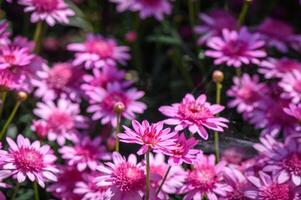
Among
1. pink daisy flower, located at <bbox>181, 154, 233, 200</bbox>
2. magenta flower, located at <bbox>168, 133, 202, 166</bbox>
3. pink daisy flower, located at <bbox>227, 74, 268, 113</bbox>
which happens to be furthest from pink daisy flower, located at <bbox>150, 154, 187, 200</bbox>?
pink daisy flower, located at <bbox>227, 74, 268, 113</bbox>

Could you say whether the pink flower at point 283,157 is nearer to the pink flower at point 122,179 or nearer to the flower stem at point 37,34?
the pink flower at point 122,179

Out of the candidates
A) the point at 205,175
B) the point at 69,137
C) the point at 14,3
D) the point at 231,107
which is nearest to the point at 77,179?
the point at 69,137

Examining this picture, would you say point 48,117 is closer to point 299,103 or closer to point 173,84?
point 173,84

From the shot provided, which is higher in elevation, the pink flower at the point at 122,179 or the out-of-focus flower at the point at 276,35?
the out-of-focus flower at the point at 276,35

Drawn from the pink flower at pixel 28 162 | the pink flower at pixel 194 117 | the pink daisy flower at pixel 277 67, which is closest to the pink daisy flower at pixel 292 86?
the pink daisy flower at pixel 277 67

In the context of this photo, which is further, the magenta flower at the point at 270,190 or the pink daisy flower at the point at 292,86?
the pink daisy flower at the point at 292,86

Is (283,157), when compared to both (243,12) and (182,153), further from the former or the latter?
(243,12)
